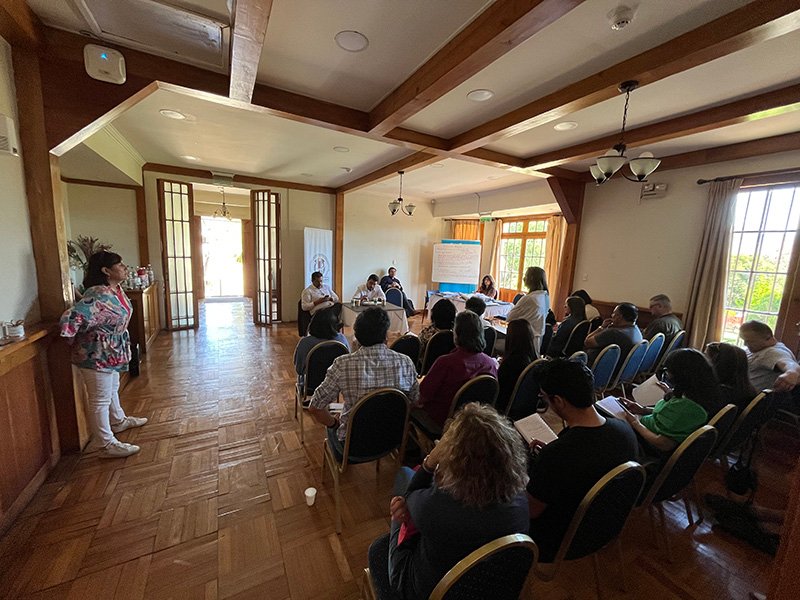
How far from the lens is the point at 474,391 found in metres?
1.84

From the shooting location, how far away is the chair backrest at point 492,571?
72 centimetres

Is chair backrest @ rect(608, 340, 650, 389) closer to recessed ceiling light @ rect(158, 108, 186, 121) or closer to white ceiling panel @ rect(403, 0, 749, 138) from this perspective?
white ceiling panel @ rect(403, 0, 749, 138)

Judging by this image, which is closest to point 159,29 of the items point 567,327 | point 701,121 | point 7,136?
point 7,136

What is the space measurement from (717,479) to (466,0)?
341cm

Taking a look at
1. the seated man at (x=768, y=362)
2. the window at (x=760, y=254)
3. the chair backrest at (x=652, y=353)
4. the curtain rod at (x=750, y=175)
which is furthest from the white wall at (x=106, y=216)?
the window at (x=760, y=254)

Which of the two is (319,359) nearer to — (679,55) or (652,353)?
(679,55)

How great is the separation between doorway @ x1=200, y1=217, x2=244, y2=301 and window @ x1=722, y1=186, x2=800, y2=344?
1015cm

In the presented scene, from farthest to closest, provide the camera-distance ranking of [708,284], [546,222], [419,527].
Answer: [546,222] → [708,284] → [419,527]

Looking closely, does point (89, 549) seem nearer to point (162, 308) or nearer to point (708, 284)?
point (162, 308)

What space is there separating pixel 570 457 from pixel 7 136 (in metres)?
3.18

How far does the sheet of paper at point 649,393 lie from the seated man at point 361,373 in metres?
1.68

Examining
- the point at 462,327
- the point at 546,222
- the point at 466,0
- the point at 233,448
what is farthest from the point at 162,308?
the point at 546,222

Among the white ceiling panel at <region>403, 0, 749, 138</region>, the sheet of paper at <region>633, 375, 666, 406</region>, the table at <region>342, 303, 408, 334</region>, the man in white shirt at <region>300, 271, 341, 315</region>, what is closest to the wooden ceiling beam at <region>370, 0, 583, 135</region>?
the white ceiling panel at <region>403, 0, 749, 138</region>

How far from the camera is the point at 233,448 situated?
236 cm
